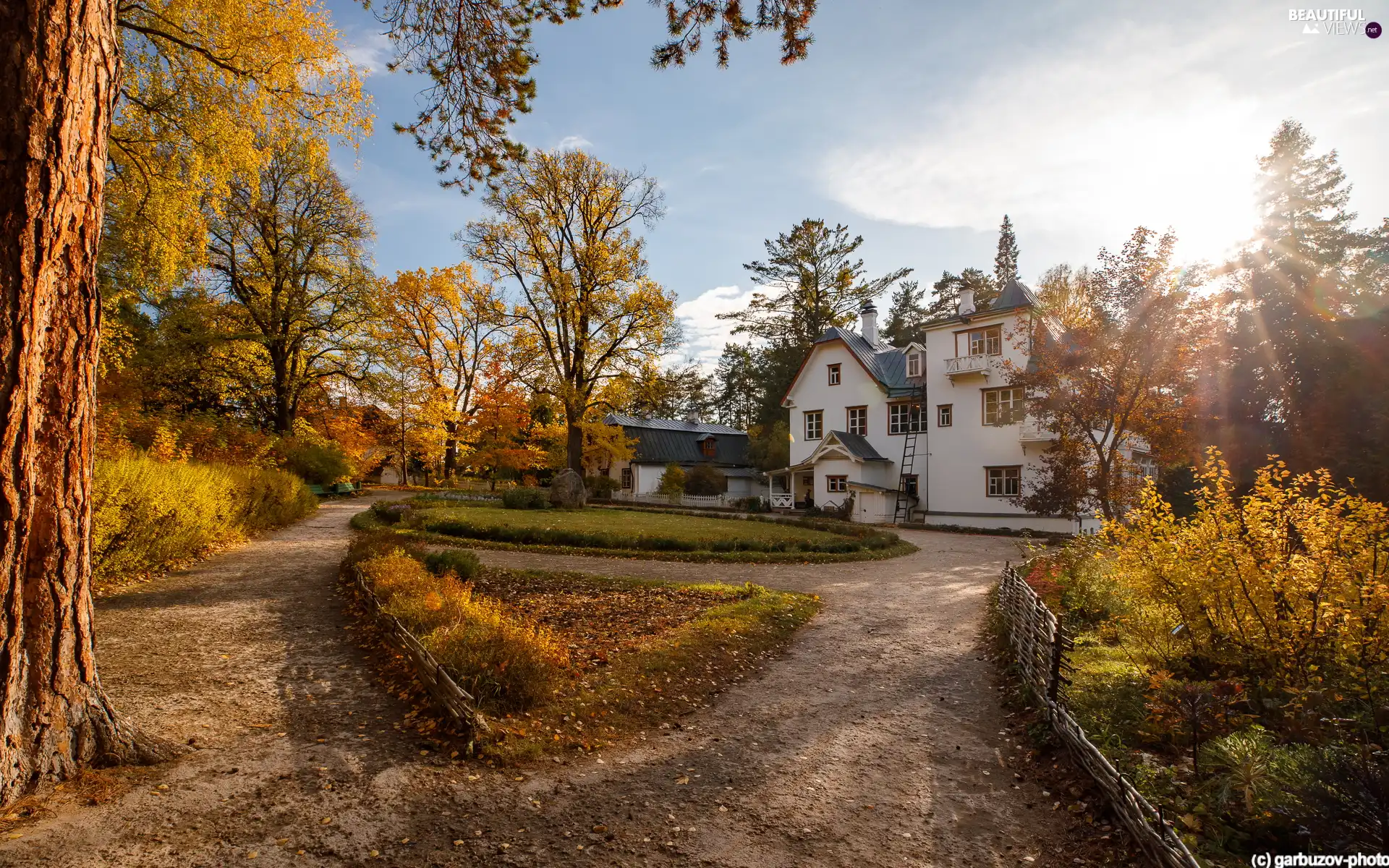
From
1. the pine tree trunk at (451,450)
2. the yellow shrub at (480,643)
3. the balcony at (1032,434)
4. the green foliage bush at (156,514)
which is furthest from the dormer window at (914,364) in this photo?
the green foliage bush at (156,514)

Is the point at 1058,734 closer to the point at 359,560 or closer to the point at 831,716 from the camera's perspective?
the point at 831,716

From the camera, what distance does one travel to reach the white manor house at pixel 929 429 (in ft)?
89.4

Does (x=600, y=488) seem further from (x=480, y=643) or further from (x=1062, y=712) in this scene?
(x=1062, y=712)

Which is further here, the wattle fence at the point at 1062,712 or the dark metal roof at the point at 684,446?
the dark metal roof at the point at 684,446

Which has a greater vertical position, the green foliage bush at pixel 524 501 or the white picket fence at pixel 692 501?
the green foliage bush at pixel 524 501

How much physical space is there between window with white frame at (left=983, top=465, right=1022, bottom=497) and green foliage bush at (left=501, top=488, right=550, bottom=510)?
19077 mm

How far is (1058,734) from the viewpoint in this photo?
5.14 metres

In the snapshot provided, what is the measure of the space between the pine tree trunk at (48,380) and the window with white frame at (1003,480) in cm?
2873

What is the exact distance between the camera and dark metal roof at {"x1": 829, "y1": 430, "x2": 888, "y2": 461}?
102 feet

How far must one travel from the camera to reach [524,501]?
2650cm

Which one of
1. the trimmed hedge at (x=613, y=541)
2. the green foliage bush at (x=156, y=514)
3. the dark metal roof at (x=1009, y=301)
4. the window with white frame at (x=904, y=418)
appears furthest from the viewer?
the window with white frame at (x=904, y=418)

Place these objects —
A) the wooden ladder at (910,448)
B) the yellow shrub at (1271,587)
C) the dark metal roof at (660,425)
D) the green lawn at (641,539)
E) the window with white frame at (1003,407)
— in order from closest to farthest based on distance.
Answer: the yellow shrub at (1271,587), the green lawn at (641,539), the window with white frame at (1003,407), the wooden ladder at (910,448), the dark metal roof at (660,425)

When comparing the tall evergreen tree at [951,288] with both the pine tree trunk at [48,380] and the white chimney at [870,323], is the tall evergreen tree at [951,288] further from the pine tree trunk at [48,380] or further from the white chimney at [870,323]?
the pine tree trunk at [48,380]

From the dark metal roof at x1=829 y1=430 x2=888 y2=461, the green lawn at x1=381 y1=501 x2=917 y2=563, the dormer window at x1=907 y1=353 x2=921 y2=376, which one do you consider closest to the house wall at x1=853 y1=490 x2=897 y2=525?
the dark metal roof at x1=829 y1=430 x2=888 y2=461
